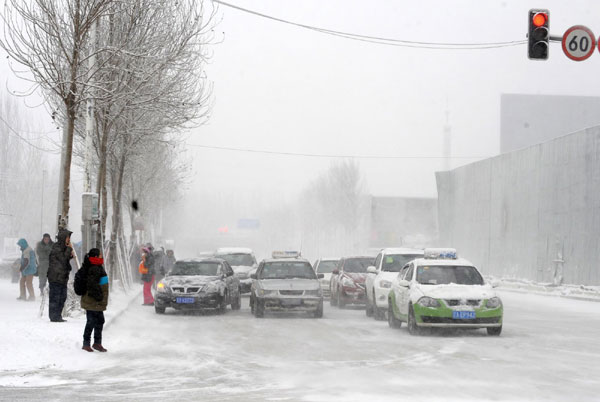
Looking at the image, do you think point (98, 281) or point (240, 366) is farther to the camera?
point (98, 281)

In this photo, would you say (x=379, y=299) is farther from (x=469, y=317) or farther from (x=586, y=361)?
(x=586, y=361)

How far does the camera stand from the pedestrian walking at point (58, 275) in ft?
54.2

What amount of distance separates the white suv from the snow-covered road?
53.5 inches

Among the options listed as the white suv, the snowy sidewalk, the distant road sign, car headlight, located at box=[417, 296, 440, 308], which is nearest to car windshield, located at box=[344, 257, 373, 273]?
the white suv

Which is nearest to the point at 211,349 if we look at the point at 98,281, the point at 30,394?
the point at 98,281

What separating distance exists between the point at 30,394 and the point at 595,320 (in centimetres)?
1612

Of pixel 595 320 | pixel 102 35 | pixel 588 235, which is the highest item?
pixel 102 35

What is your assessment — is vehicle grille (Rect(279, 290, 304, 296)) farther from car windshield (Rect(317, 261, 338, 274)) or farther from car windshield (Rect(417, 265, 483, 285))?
car windshield (Rect(317, 261, 338, 274))

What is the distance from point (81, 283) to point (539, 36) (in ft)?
28.2

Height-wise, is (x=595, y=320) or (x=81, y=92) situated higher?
(x=81, y=92)

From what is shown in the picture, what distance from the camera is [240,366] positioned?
12.1m

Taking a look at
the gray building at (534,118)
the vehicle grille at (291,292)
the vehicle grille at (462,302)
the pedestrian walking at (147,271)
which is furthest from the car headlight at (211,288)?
the gray building at (534,118)

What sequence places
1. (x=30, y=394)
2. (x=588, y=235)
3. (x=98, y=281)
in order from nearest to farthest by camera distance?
(x=30, y=394) < (x=98, y=281) < (x=588, y=235)

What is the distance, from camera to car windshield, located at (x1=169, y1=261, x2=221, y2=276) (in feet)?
78.2
